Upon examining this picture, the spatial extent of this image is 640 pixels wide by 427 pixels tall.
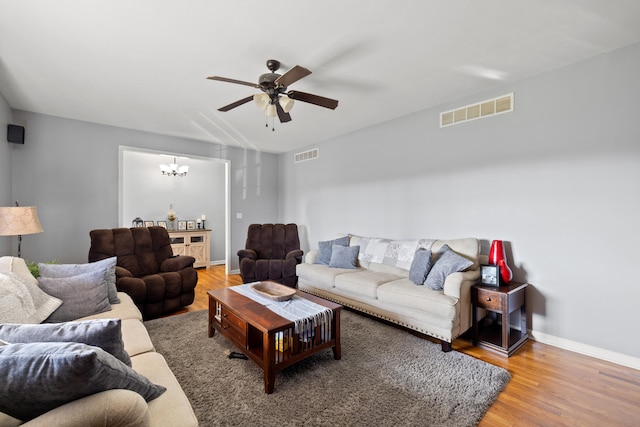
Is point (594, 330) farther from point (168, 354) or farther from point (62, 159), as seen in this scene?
point (62, 159)

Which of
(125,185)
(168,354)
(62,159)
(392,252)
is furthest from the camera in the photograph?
(125,185)

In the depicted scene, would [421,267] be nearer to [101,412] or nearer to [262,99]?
[262,99]

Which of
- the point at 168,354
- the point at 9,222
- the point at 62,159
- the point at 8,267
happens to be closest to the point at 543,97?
the point at 168,354

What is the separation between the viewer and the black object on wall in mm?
3539

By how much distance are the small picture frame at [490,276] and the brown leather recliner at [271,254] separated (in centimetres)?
A: 258

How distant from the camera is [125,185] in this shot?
597 centimetres

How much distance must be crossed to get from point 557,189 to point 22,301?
14.1 feet

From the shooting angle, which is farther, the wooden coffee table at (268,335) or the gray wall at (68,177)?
the gray wall at (68,177)

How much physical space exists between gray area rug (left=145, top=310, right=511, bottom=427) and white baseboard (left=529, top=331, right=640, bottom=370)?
92 centimetres

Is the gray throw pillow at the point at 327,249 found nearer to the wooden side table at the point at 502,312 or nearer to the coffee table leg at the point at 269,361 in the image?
the wooden side table at the point at 502,312

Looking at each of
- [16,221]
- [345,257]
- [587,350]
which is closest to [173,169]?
[16,221]

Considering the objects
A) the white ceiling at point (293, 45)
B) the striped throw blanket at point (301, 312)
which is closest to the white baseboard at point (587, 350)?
the striped throw blanket at point (301, 312)

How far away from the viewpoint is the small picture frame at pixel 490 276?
2700 millimetres

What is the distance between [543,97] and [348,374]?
3.17 metres
